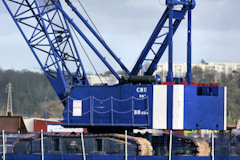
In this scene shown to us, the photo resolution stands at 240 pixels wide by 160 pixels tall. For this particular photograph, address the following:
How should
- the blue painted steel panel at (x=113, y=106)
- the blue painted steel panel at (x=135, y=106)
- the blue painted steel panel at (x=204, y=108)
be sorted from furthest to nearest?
the blue painted steel panel at (x=113, y=106)
the blue painted steel panel at (x=135, y=106)
the blue painted steel panel at (x=204, y=108)

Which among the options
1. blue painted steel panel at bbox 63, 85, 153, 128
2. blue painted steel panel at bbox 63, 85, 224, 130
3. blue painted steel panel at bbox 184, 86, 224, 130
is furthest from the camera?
blue painted steel panel at bbox 63, 85, 153, 128

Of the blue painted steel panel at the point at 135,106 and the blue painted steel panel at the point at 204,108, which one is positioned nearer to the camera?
the blue painted steel panel at the point at 204,108

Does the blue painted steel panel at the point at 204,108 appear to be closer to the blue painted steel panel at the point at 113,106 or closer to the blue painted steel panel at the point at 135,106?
the blue painted steel panel at the point at 135,106

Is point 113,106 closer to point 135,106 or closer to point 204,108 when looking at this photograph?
point 135,106

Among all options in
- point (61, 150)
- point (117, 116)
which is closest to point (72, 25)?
point (117, 116)

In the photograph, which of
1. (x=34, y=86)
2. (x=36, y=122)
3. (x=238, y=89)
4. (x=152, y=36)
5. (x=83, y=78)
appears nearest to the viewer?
(x=152, y=36)

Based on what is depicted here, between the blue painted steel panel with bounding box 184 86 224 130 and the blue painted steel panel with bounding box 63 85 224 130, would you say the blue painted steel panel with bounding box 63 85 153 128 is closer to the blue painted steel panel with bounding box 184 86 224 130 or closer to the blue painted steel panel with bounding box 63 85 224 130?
the blue painted steel panel with bounding box 63 85 224 130

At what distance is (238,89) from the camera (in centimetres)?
13388

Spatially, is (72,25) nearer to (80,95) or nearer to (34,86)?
(80,95)

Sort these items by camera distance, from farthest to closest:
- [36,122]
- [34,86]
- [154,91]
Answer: [34,86], [36,122], [154,91]

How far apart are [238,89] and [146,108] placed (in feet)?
319

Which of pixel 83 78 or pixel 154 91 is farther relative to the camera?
pixel 83 78

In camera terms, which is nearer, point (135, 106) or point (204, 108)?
point (204, 108)

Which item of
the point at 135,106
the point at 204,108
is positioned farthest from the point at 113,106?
the point at 204,108
